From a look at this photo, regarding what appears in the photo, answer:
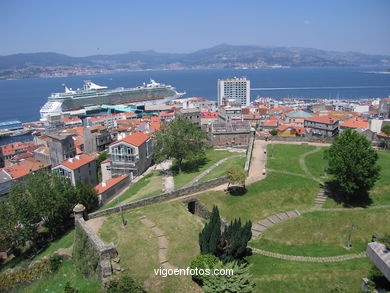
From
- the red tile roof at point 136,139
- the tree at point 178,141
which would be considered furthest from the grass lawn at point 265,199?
the red tile roof at point 136,139

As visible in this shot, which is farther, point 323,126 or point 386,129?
point 323,126

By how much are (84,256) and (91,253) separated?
4.88 feet

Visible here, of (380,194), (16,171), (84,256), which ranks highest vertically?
(380,194)

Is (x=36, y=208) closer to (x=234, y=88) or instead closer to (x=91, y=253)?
(x=91, y=253)

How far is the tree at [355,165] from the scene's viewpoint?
26.8m

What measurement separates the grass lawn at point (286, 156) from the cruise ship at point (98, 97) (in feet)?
396

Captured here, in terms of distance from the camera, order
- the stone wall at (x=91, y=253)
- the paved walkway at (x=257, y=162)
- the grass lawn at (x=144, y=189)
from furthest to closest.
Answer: the grass lawn at (x=144, y=189) < the paved walkway at (x=257, y=162) < the stone wall at (x=91, y=253)

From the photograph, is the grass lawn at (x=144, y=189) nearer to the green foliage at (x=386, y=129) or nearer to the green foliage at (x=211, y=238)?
the green foliage at (x=211, y=238)

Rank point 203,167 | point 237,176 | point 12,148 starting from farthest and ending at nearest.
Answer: point 12,148 → point 203,167 → point 237,176

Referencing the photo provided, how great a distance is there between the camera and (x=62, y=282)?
2211 cm

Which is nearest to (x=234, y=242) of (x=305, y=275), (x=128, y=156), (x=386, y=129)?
(x=305, y=275)

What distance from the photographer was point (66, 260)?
2530 cm

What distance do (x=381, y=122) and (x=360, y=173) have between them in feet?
165

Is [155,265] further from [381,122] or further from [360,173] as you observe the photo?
[381,122]
